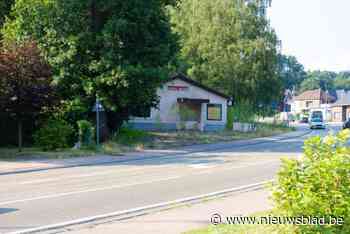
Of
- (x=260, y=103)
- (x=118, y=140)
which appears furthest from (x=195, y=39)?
(x=118, y=140)

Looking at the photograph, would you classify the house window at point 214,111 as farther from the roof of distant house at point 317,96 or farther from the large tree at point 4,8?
the roof of distant house at point 317,96

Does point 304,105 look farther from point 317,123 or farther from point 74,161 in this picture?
point 74,161

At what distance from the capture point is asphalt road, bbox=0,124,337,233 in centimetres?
1005

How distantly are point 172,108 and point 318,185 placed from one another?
39509 mm

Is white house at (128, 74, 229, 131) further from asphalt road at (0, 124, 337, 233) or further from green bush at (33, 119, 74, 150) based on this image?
asphalt road at (0, 124, 337, 233)

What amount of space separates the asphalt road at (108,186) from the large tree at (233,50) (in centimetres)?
3190

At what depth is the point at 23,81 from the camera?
80.6ft

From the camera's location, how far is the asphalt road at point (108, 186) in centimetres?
1005

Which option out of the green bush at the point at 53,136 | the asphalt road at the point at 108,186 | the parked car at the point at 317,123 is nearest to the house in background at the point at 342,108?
the parked car at the point at 317,123

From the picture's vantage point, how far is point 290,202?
602 cm

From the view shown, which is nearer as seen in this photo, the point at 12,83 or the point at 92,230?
the point at 92,230

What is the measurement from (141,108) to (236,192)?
21258 mm

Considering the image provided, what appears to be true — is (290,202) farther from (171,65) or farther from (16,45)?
(171,65)

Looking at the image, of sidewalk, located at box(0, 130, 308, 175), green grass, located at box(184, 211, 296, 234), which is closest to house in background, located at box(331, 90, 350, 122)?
sidewalk, located at box(0, 130, 308, 175)
